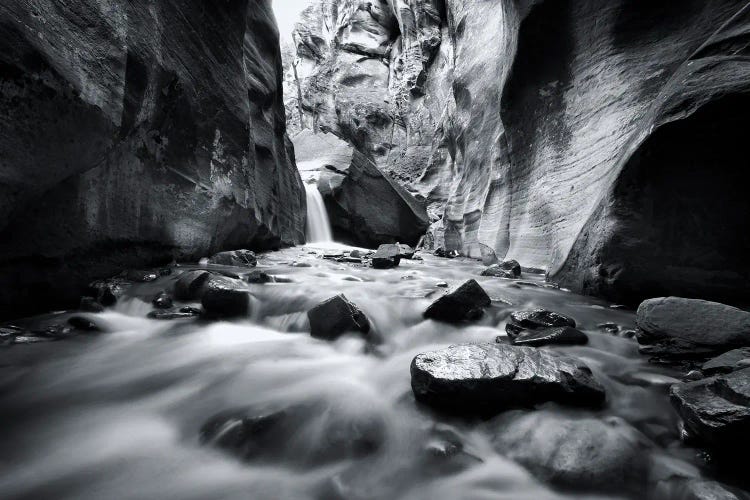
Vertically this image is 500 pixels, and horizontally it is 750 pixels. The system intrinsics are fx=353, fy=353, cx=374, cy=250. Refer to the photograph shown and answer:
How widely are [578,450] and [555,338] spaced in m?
1.20

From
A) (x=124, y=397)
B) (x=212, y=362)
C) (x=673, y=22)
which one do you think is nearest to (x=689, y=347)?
(x=212, y=362)

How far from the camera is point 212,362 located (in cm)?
252

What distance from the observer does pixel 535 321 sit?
9.38 feet

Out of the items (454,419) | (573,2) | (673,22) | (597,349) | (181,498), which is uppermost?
(573,2)

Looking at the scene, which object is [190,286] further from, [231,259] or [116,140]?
[231,259]

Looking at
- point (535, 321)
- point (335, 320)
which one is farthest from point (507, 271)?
point (335, 320)

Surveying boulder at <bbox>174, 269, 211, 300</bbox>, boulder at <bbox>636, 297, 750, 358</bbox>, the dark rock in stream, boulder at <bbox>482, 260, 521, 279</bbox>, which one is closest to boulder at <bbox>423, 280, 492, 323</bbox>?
boulder at <bbox>636, 297, 750, 358</bbox>

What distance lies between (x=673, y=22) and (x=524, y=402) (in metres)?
6.06

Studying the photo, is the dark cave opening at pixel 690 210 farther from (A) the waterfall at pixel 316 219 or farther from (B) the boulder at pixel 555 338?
(A) the waterfall at pixel 316 219

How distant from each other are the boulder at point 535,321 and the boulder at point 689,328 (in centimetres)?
50

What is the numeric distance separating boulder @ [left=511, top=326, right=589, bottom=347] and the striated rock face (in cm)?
358

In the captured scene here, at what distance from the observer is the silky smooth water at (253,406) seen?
1408 mm

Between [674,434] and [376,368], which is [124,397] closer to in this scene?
[376,368]

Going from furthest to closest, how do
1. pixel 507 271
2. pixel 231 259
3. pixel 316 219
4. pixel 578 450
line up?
pixel 316 219
pixel 507 271
pixel 231 259
pixel 578 450
